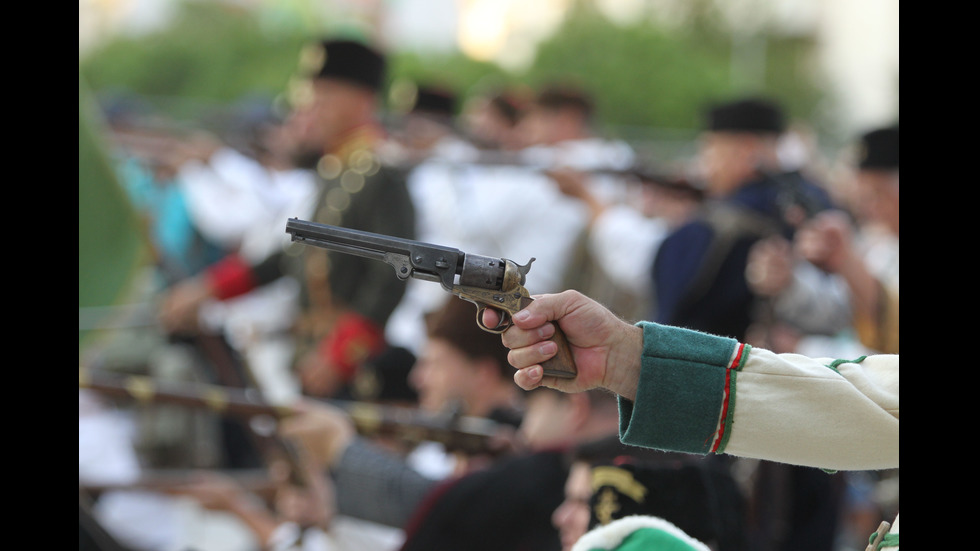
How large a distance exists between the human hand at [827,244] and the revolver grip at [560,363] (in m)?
2.59

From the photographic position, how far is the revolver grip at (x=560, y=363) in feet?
5.61

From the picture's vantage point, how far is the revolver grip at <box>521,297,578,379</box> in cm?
171

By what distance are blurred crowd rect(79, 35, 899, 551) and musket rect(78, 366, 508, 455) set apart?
0.03 feet

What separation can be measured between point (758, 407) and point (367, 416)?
7.17 feet

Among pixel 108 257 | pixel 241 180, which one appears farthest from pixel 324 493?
pixel 241 180

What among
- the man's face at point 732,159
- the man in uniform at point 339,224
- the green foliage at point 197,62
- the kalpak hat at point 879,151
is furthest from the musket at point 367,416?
the green foliage at point 197,62

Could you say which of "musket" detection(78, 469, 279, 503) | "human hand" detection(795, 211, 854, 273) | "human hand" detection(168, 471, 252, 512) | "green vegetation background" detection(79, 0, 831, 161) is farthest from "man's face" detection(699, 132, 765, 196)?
"green vegetation background" detection(79, 0, 831, 161)

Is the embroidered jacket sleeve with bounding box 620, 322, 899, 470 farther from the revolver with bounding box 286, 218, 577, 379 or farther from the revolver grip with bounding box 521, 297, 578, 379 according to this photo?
the revolver with bounding box 286, 218, 577, 379

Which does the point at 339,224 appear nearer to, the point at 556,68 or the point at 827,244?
the point at 827,244

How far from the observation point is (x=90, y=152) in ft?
11.6

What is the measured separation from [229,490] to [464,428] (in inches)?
52.3

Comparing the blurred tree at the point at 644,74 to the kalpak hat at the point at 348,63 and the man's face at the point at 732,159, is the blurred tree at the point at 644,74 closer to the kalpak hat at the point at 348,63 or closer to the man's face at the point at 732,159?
the man's face at the point at 732,159

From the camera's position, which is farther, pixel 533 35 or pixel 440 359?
pixel 533 35
